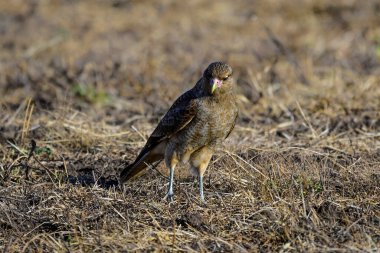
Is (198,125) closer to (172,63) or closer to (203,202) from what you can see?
(203,202)

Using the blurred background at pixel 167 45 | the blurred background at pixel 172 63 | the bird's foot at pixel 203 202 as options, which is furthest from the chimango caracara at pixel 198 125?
the blurred background at pixel 167 45

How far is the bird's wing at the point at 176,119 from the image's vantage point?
6.54 meters

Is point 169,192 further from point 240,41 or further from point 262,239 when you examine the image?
point 240,41

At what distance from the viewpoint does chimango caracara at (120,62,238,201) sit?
652 centimetres

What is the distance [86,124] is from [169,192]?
2.56 meters

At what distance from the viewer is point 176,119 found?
21.7ft

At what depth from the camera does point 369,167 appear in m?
6.39

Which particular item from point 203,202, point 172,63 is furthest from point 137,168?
point 172,63

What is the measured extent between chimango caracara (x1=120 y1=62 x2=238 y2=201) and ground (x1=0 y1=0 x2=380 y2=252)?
0.22 m

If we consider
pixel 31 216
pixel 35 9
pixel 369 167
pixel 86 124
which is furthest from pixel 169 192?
pixel 35 9

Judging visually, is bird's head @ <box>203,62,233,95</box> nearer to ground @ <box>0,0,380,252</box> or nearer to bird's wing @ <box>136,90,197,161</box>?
bird's wing @ <box>136,90,197,161</box>

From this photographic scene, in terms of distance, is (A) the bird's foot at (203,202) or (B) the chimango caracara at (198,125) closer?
(A) the bird's foot at (203,202)

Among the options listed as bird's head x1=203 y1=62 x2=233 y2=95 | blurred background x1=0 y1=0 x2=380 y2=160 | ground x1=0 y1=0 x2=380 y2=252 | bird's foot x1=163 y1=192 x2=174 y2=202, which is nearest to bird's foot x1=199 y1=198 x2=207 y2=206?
ground x1=0 y1=0 x2=380 y2=252

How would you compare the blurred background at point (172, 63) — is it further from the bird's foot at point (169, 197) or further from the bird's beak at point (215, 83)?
the bird's foot at point (169, 197)
